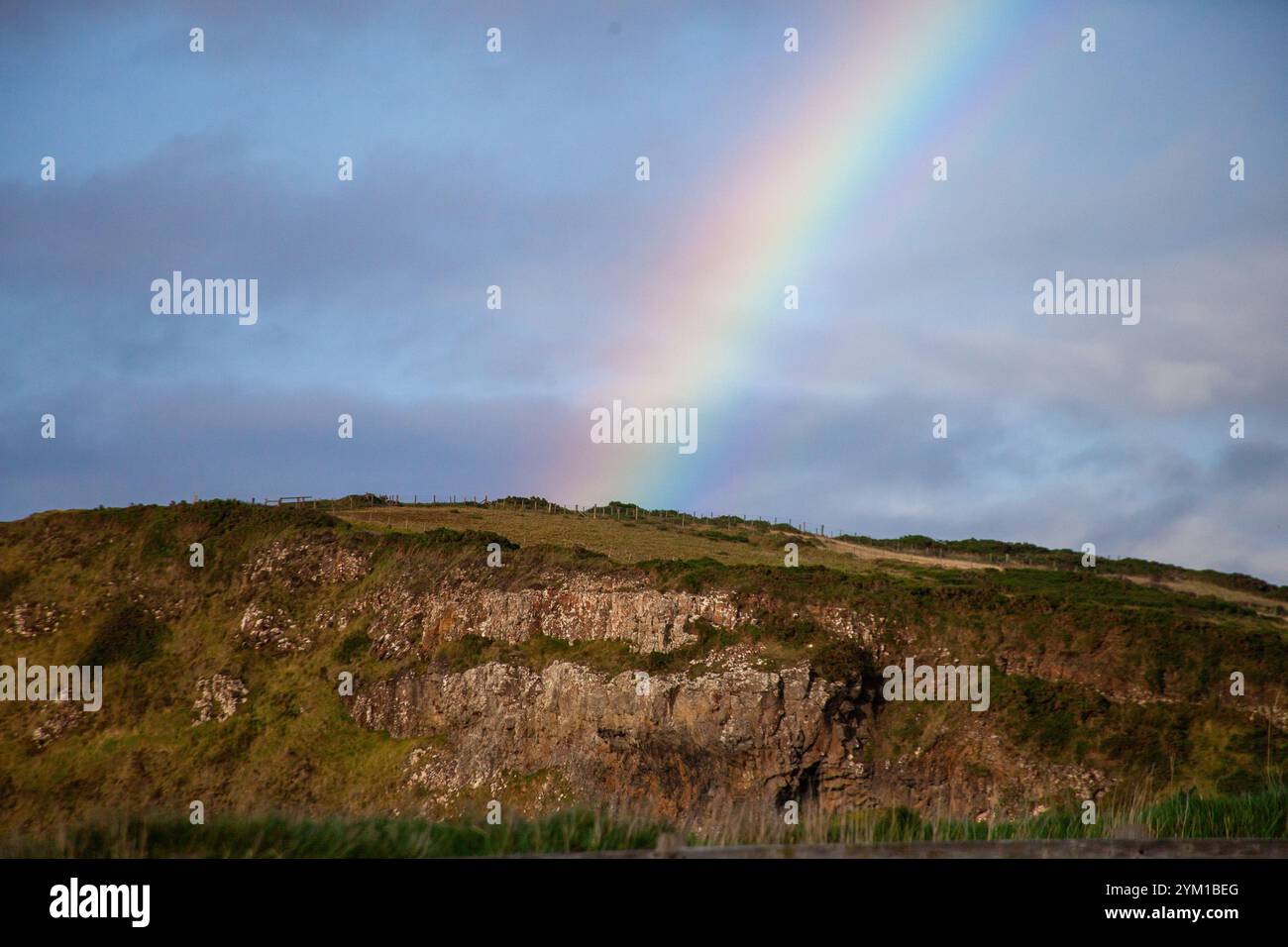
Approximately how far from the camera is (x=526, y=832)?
396 inches

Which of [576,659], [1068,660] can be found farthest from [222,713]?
[1068,660]

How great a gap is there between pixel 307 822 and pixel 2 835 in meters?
2.50

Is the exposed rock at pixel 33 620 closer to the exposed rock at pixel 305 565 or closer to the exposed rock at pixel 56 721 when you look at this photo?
the exposed rock at pixel 56 721

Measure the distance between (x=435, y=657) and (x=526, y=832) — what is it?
6035 centimetres

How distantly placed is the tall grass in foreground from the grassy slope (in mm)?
32928

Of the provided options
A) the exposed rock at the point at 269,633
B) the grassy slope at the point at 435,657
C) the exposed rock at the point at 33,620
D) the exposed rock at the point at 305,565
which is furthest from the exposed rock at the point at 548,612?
the exposed rock at the point at 33,620

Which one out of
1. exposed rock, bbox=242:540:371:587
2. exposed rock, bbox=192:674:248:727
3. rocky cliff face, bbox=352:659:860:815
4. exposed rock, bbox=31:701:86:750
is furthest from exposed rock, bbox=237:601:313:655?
rocky cliff face, bbox=352:659:860:815

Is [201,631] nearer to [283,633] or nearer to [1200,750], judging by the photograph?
[283,633]

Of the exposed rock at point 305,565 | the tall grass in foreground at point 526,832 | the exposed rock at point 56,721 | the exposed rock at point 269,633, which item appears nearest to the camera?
the tall grass in foreground at point 526,832

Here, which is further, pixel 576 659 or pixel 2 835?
pixel 576 659

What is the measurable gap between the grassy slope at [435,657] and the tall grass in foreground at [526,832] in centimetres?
3293

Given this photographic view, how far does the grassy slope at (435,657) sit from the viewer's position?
54250 mm
